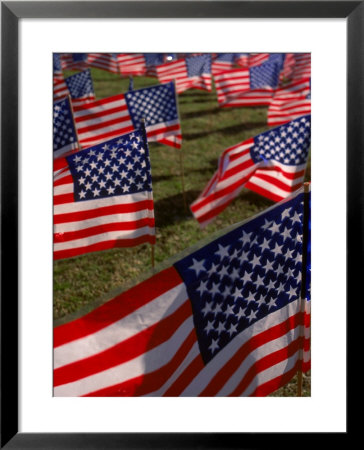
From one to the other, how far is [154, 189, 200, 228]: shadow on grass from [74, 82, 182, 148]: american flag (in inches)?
46.3

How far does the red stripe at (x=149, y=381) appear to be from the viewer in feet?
8.84

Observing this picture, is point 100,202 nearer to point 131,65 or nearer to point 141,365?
point 141,365

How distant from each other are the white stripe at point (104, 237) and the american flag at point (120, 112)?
2746 mm

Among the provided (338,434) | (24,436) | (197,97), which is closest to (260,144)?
(338,434)

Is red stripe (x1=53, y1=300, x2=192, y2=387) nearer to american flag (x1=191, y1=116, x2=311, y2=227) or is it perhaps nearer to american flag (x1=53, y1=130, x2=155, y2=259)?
american flag (x1=53, y1=130, x2=155, y2=259)

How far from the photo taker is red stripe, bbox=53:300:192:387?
2.64m

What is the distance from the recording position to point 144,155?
4.54 metres

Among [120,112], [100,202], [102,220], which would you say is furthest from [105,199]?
[120,112]

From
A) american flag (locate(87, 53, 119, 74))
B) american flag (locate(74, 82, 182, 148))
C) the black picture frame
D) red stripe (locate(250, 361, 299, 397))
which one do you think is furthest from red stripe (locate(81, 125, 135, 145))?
red stripe (locate(250, 361, 299, 397))

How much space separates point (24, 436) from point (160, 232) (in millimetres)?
4443

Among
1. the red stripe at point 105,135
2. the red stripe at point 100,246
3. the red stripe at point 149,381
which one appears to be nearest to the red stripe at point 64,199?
the red stripe at point 100,246

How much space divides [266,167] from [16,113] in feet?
11.3

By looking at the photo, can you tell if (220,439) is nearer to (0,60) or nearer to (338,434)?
(338,434)

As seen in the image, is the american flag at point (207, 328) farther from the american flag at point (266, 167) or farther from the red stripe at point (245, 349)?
the american flag at point (266, 167)
